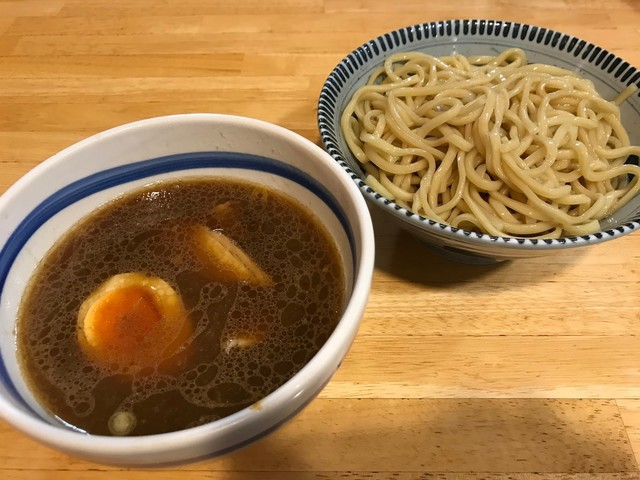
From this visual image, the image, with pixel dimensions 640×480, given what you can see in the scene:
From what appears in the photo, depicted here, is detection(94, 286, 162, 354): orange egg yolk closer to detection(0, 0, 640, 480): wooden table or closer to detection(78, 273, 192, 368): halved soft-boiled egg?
detection(78, 273, 192, 368): halved soft-boiled egg

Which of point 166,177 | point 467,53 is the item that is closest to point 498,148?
point 467,53

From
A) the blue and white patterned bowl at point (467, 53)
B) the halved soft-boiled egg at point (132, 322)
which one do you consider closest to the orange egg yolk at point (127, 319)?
the halved soft-boiled egg at point (132, 322)

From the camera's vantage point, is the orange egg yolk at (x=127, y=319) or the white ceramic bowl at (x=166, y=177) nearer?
the white ceramic bowl at (x=166, y=177)

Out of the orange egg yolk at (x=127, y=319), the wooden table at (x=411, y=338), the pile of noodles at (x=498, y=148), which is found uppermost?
the pile of noodles at (x=498, y=148)

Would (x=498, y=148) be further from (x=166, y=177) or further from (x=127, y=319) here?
(x=127, y=319)

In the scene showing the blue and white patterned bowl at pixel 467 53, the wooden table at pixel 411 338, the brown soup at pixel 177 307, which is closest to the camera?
the brown soup at pixel 177 307

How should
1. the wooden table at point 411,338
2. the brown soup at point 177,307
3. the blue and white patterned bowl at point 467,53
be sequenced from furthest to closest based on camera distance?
the blue and white patterned bowl at point 467,53
the wooden table at point 411,338
the brown soup at point 177,307

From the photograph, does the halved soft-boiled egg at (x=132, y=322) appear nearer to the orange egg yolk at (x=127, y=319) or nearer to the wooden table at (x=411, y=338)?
the orange egg yolk at (x=127, y=319)
